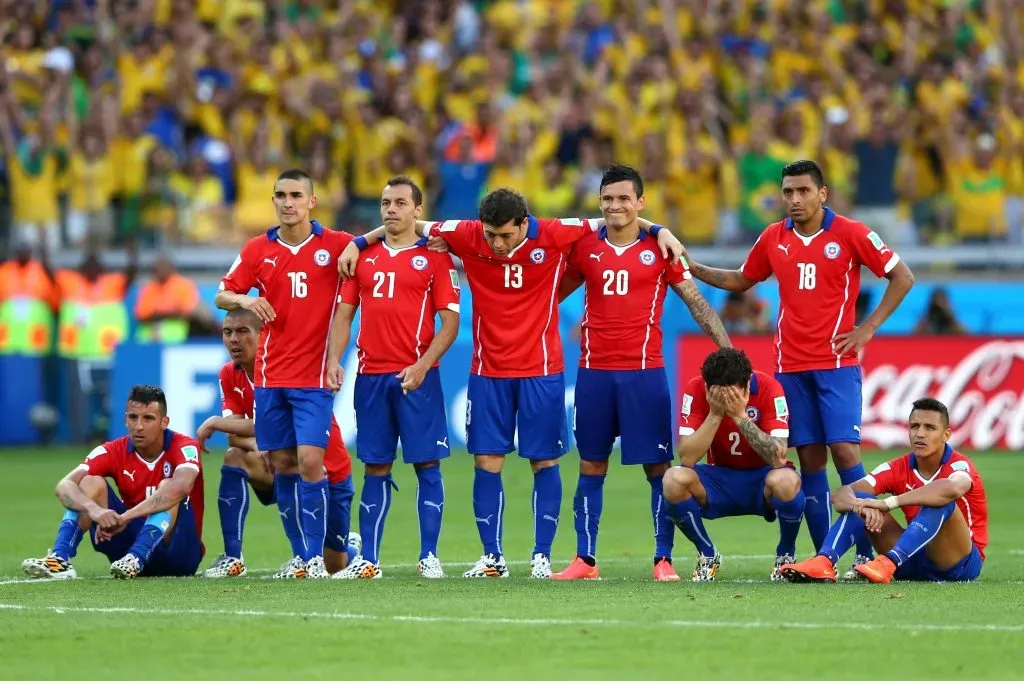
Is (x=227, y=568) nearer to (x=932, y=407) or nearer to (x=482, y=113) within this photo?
(x=932, y=407)

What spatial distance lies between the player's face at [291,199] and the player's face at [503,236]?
3.50ft

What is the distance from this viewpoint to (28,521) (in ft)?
46.3

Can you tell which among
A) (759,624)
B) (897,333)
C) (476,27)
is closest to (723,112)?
(476,27)

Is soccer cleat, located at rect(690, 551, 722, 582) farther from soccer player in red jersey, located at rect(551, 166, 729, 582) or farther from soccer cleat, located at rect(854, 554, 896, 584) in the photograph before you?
soccer cleat, located at rect(854, 554, 896, 584)

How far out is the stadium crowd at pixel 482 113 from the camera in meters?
21.4

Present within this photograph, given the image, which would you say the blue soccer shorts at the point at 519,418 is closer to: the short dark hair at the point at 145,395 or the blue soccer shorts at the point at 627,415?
the blue soccer shorts at the point at 627,415

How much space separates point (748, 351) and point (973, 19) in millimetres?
9040

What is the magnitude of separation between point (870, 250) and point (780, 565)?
1.96 metres

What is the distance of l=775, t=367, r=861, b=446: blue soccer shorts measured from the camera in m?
10.5

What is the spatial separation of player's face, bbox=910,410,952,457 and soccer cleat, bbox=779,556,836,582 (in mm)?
799

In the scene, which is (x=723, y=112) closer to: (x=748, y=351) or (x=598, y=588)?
(x=748, y=351)

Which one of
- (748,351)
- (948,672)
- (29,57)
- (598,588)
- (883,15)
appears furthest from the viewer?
(883,15)

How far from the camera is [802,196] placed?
10.6m

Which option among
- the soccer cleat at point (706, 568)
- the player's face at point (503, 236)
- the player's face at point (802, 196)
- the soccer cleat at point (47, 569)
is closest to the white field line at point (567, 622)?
the soccer cleat at point (47, 569)
